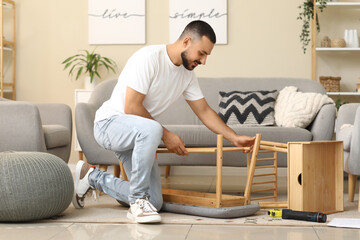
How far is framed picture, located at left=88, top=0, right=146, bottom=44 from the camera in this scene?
5.46 metres

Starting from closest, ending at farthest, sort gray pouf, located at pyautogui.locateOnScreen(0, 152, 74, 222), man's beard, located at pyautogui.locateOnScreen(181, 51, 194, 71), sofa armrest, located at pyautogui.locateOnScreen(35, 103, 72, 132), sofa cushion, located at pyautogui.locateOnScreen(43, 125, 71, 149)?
gray pouf, located at pyautogui.locateOnScreen(0, 152, 74, 222), man's beard, located at pyautogui.locateOnScreen(181, 51, 194, 71), sofa cushion, located at pyautogui.locateOnScreen(43, 125, 71, 149), sofa armrest, located at pyautogui.locateOnScreen(35, 103, 72, 132)

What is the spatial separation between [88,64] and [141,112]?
2784 millimetres

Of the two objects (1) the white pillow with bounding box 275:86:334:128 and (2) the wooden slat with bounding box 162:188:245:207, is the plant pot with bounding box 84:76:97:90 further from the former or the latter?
(2) the wooden slat with bounding box 162:188:245:207

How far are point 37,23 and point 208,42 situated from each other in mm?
3351

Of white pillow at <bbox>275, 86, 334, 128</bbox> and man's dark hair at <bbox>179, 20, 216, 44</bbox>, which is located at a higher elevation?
man's dark hair at <bbox>179, 20, 216, 44</bbox>

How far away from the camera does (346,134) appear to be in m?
3.42

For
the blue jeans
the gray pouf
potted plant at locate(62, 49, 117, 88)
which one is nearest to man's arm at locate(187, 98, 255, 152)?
the blue jeans

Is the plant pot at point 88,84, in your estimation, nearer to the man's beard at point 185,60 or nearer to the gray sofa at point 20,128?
the gray sofa at point 20,128

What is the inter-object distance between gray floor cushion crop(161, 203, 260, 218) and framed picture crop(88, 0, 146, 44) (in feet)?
9.54

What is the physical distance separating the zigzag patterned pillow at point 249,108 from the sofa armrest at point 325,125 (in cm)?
40

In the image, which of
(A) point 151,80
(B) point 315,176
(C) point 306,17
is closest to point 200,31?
(A) point 151,80

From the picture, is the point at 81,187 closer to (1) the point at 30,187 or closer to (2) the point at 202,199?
(1) the point at 30,187

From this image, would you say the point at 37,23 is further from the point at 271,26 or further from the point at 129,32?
the point at 271,26

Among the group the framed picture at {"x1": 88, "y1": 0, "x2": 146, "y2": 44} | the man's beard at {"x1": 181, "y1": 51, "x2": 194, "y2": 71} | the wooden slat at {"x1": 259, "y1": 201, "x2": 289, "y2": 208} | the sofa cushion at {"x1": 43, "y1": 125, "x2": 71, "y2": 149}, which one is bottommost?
the wooden slat at {"x1": 259, "y1": 201, "x2": 289, "y2": 208}
